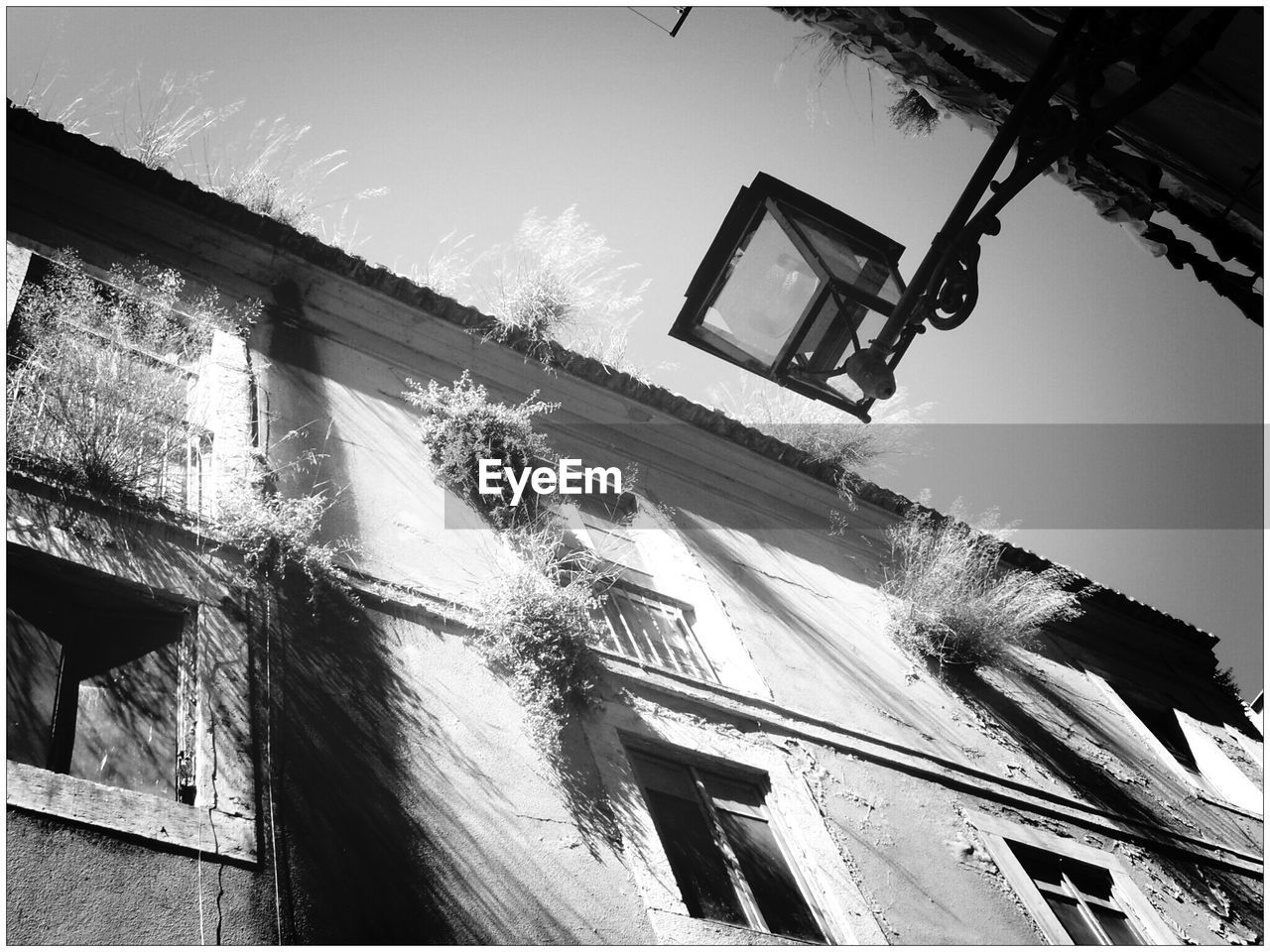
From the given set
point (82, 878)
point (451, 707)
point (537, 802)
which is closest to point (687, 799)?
point (537, 802)

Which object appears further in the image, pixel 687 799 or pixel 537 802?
pixel 687 799

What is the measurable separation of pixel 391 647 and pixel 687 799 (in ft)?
6.05

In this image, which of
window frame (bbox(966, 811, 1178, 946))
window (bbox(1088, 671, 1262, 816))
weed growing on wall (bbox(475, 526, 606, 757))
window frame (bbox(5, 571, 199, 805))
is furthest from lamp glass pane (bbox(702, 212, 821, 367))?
window (bbox(1088, 671, 1262, 816))

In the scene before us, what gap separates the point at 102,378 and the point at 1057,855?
6606 millimetres

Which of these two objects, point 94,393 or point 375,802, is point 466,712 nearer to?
point 375,802

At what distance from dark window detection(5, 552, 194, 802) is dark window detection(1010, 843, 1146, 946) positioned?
5.34 meters

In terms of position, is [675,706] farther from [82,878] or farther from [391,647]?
[82,878]

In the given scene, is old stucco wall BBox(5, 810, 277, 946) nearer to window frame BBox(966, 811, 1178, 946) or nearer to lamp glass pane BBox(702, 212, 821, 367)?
lamp glass pane BBox(702, 212, 821, 367)

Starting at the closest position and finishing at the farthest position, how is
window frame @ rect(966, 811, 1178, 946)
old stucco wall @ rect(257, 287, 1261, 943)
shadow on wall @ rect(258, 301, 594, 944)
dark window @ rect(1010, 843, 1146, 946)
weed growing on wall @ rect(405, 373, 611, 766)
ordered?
shadow on wall @ rect(258, 301, 594, 944) < old stucco wall @ rect(257, 287, 1261, 943) < weed growing on wall @ rect(405, 373, 611, 766) < window frame @ rect(966, 811, 1178, 946) < dark window @ rect(1010, 843, 1146, 946)

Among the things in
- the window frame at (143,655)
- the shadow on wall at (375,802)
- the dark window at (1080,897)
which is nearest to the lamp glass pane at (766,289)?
the shadow on wall at (375,802)

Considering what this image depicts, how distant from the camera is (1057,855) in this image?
22.0ft

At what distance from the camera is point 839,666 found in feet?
24.0

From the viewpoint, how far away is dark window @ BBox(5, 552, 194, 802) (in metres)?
3.68

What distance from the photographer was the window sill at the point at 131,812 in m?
3.27
